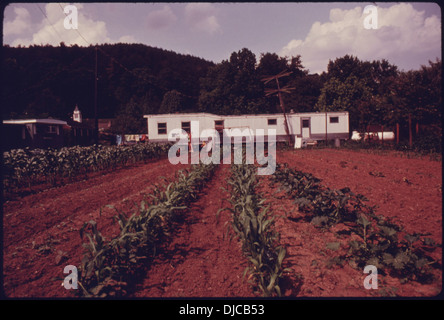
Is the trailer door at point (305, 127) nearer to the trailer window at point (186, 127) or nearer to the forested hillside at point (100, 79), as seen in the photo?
the trailer window at point (186, 127)

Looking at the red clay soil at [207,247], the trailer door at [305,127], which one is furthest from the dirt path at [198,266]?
the trailer door at [305,127]

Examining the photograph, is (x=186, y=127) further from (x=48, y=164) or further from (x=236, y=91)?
(x=236, y=91)

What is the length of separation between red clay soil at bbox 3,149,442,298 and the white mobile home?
14799mm

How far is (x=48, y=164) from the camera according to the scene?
9.46m

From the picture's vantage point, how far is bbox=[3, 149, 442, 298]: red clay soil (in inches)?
94.0

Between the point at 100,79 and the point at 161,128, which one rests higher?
the point at 100,79

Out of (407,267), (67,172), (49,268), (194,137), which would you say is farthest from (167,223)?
(194,137)

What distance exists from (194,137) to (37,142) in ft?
47.9

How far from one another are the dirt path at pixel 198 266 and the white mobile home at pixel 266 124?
55.8 ft

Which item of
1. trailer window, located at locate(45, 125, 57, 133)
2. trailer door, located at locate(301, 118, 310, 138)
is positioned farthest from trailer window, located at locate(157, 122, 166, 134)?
trailer door, located at locate(301, 118, 310, 138)

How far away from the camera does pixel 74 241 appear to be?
3.65 m

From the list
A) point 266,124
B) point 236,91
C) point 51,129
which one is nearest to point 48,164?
point 266,124

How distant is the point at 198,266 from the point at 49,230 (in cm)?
285
